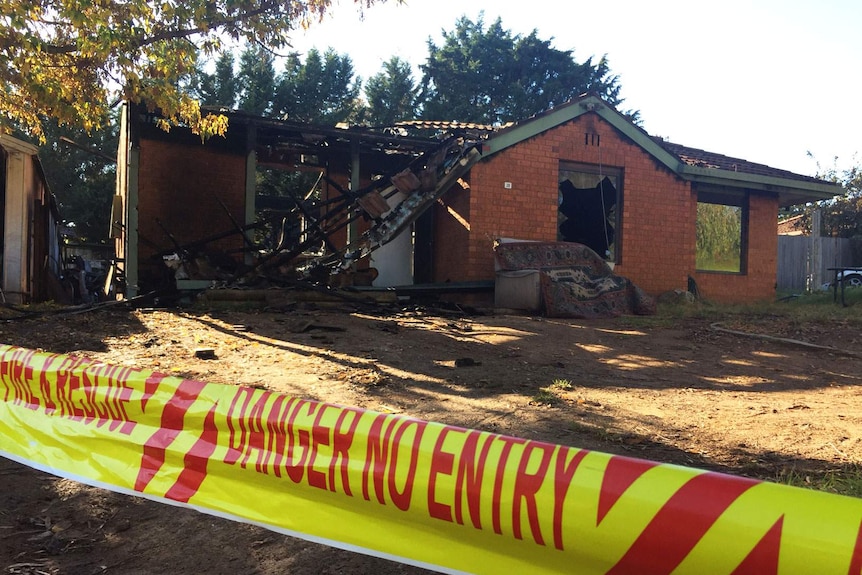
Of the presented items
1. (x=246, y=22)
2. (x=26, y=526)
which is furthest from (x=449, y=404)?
(x=246, y=22)

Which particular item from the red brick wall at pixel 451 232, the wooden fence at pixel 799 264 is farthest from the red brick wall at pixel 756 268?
the wooden fence at pixel 799 264

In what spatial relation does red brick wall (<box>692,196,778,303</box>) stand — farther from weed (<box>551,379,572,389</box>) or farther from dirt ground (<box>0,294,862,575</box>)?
weed (<box>551,379,572,389</box>)

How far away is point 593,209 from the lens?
13594mm

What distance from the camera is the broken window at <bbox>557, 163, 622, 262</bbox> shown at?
1343 cm

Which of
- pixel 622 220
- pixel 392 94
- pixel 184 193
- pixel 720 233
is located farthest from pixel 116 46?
A: pixel 392 94

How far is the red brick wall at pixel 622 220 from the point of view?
12.4m

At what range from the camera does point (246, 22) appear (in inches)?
366

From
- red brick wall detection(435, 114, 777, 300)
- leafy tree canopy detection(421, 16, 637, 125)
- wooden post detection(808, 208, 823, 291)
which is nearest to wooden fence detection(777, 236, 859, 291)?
wooden post detection(808, 208, 823, 291)

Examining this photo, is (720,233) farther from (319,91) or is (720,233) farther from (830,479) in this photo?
(319,91)

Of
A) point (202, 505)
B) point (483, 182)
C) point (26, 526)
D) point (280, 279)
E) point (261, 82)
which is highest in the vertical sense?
point (261, 82)

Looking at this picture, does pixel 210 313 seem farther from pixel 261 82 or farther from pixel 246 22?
pixel 261 82

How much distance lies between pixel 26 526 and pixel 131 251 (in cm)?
919

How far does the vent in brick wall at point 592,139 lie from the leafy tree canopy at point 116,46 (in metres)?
5.75

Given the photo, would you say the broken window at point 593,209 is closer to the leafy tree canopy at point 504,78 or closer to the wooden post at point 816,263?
the wooden post at point 816,263
